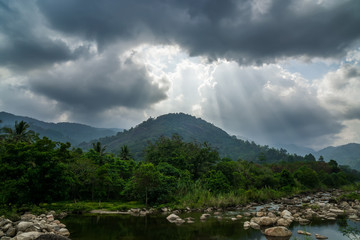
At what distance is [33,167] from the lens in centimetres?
2556

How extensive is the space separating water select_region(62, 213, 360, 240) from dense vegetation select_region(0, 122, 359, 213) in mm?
7296

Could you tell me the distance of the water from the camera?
17781 millimetres

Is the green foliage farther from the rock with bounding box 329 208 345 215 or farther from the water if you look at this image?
the rock with bounding box 329 208 345 215

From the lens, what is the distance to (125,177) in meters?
48.0

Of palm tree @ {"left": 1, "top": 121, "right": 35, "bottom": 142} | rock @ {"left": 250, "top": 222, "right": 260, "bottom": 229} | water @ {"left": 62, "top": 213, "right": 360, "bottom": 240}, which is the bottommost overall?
water @ {"left": 62, "top": 213, "right": 360, "bottom": 240}

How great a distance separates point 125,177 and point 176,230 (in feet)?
98.9

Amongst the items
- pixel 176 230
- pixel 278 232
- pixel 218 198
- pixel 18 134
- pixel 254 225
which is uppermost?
pixel 18 134

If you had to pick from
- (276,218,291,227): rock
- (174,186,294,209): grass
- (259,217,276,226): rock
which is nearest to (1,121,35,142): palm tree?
(174,186,294,209): grass

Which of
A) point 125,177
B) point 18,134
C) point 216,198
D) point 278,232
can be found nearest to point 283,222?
point 278,232

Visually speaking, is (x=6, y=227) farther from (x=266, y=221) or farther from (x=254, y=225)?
(x=266, y=221)

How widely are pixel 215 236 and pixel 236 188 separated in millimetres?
23996

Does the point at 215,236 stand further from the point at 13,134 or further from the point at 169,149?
the point at 13,134

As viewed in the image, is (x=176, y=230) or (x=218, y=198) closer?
(x=176, y=230)

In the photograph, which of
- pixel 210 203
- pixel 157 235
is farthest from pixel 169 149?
pixel 157 235
